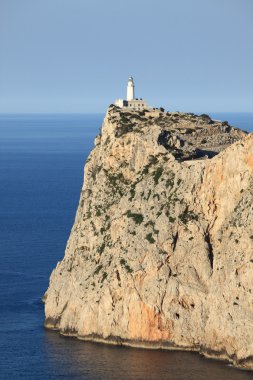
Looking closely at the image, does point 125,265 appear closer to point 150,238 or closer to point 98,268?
point 150,238

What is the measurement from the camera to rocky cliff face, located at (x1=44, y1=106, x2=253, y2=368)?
319 feet

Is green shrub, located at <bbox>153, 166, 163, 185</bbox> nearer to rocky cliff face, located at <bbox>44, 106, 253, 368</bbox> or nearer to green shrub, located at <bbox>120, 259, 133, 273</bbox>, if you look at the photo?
rocky cliff face, located at <bbox>44, 106, 253, 368</bbox>

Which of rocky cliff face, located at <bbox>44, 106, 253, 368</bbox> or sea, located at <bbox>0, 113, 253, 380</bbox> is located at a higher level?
rocky cliff face, located at <bbox>44, 106, 253, 368</bbox>

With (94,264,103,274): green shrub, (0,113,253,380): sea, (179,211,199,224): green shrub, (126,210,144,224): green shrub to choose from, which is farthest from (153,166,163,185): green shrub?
(0,113,253,380): sea

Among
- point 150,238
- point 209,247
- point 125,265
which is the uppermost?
point 150,238

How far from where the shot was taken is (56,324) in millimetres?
107125

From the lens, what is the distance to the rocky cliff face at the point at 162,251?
97125 mm

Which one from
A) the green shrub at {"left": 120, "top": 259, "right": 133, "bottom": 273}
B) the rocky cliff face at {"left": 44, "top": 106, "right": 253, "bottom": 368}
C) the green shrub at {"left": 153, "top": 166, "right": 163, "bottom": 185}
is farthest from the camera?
the green shrub at {"left": 153, "top": 166, "right": 163, "bottom": 185}

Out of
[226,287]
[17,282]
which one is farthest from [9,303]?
[226,287]

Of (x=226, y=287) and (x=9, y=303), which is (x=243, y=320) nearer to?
(x=226, y=287)

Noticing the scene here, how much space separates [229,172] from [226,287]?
372 inches

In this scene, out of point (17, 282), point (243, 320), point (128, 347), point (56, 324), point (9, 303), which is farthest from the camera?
point (17, 282)

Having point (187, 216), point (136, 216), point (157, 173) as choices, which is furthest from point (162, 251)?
point (157, 173)

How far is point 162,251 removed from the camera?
334ft
